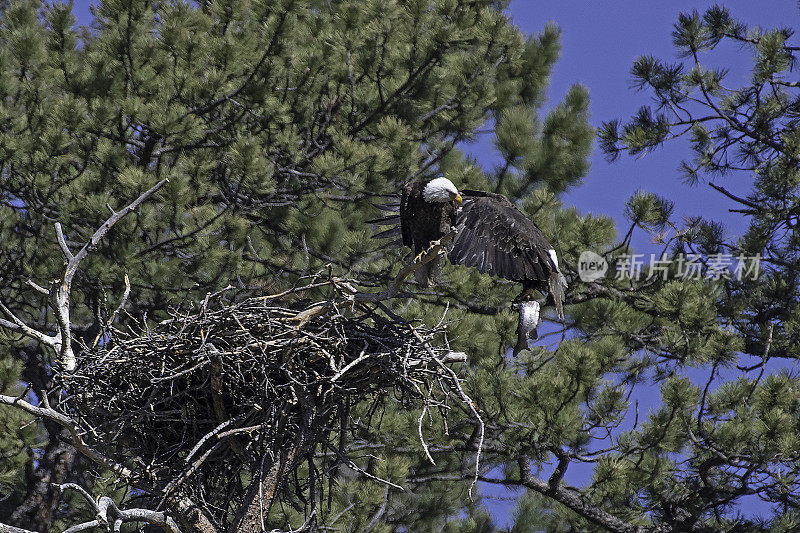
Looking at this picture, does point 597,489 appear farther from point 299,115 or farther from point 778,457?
point 299,115

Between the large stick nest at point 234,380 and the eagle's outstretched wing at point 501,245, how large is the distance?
2.91ft

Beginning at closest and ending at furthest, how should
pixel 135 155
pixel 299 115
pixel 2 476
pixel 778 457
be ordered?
pixel 778 457 < pixel 2 476 < pixel 135 155 < pixel 299 115

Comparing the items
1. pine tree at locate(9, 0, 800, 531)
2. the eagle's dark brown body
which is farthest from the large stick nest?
pine tree at locate(9, 0, 800, 531)

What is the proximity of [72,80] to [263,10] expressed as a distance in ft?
5.19

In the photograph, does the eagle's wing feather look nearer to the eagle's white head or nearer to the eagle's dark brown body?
the eagle's dark brown body

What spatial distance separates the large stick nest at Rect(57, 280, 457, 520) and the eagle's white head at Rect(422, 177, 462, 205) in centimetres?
89

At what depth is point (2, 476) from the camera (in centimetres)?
712

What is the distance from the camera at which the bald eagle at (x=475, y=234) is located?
205 inches

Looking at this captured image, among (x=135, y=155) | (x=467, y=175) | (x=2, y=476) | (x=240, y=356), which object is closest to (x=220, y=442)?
(x=240, y=356)

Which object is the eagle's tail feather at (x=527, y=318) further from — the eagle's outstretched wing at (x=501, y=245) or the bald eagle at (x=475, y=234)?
the eagle's outstretched wing at (x=501, y=245)

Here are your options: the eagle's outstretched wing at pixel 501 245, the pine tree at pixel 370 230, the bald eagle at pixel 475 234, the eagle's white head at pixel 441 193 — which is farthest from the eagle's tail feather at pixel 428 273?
the pine tree at pixel 370 230

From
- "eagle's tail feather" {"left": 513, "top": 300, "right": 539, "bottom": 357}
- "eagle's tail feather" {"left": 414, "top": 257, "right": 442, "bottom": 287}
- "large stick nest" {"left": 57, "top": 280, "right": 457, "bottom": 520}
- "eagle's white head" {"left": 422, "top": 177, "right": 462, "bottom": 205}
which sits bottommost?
"large stick nest" {"left": 57, "top": 280, "right": 457, "bottom": 520}

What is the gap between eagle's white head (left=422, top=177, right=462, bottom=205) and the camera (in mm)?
5121

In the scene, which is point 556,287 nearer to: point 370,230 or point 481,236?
point 481,236
